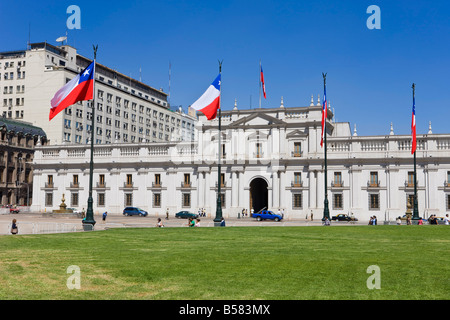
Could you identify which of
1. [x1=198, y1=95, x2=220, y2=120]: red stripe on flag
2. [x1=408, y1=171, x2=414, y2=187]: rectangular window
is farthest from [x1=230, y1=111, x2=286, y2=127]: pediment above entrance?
[x1=198, y1=95, x2=220, y2=120]: red stripe on flag

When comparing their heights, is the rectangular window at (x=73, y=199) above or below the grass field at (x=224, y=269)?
above

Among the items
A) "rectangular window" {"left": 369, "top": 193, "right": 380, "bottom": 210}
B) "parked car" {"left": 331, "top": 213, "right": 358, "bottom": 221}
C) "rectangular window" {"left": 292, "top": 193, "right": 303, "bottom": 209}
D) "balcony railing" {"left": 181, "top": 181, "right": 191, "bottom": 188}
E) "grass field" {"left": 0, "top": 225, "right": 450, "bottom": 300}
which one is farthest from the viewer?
"balcony railing" {"left": 181, "top": 181, "right": 191, "bottom": 188}

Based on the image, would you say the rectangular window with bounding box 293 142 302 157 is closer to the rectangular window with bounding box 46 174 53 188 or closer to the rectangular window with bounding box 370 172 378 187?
the rectangular window with bounding box 370 172 378 187

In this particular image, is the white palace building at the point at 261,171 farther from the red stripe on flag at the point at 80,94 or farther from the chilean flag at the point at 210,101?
the red stripe on flag at the point at 80,94

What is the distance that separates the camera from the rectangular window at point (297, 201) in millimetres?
69050

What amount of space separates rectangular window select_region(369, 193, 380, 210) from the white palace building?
5.1 inches

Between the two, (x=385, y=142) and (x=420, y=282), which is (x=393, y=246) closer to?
(x=420, y=282)

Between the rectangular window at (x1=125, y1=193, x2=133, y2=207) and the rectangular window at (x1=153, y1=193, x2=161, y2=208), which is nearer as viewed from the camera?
the rectangular window at (x1=153, y1=193, x2=161, y2=208)

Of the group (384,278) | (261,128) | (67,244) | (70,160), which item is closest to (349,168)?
(261,128)

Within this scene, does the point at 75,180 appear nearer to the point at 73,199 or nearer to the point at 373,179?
the point at 73,199

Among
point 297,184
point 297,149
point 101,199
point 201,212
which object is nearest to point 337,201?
point 297,184

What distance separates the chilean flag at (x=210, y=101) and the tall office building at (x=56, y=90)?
59.6 meters

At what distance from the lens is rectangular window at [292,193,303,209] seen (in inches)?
2719

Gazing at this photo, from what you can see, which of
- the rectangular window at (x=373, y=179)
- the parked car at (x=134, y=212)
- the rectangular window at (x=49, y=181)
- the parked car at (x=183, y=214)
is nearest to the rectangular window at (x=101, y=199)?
the parked car at (x=134, y=212)
